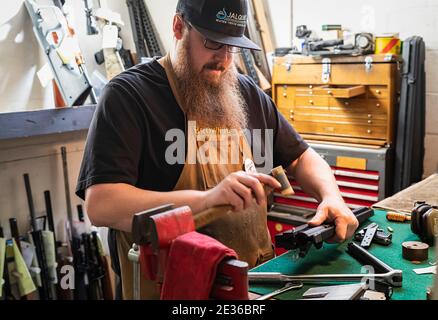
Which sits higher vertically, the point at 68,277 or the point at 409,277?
the point at 409,277

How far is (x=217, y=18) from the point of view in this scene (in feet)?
4.44

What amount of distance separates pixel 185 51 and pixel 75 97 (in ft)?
3.63

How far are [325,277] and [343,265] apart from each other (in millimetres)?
129

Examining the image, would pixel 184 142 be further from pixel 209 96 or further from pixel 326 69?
pixel 326 69

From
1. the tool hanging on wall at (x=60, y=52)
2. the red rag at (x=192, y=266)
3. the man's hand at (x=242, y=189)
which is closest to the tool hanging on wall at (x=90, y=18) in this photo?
the tool hanging on wall at (x=60, y=52)

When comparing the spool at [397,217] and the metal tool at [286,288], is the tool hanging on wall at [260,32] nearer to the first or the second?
the spool at [397,217]

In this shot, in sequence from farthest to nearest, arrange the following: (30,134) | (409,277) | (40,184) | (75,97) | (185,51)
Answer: (40,184) < (75,97) < (30,134) < (185,51) < (409,277)

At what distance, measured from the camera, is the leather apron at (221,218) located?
1374 millimetres

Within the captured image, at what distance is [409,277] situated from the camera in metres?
1.16

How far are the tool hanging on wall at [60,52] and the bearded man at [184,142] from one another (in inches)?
38.9
